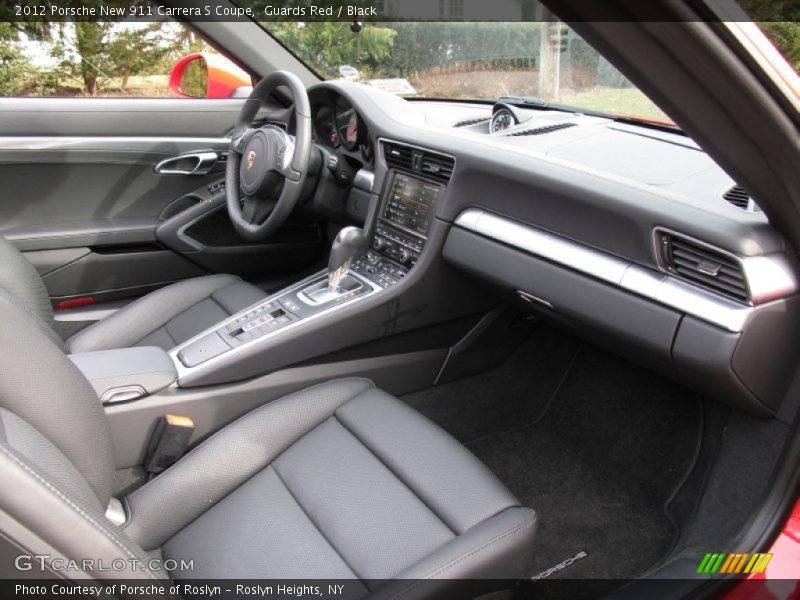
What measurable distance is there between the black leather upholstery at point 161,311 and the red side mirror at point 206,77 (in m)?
0.95

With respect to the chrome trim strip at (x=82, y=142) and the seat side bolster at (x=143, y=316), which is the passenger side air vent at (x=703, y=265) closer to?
the seat side bolster at (x=143, y=316)

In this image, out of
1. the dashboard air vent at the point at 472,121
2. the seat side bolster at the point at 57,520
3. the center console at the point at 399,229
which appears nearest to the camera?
the seat side bolster at the point at 57,520

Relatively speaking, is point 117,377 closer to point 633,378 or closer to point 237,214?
point 237,214

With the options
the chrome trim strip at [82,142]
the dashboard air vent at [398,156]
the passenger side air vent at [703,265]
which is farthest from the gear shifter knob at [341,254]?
the chrome trim strip at [82,142]

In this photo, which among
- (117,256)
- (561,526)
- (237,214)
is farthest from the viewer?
(117,256)

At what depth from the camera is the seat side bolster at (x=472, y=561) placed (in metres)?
1.16

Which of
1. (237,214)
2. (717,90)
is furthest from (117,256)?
(717,90)

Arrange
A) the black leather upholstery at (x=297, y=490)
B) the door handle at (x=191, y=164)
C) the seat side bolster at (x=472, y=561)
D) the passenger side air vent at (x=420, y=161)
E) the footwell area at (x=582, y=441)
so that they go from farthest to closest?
the door handle at (x=191, y=164), the passenger side air vent at (x=420, y=161), the footwell area at (x=582, y=441), the seat side bolster at (x=472, y=561), the black leather upholstery at (x=297, y=490)

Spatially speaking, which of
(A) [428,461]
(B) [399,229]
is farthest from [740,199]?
(B) [399,229]

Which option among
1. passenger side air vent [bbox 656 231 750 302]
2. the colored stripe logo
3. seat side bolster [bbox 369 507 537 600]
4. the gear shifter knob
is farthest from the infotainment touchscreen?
the colored stripe logo

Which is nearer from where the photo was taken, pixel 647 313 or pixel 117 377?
pixel 647 313

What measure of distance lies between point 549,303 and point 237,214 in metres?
1.10

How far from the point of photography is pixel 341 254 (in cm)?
211

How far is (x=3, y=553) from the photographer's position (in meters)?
0.76
